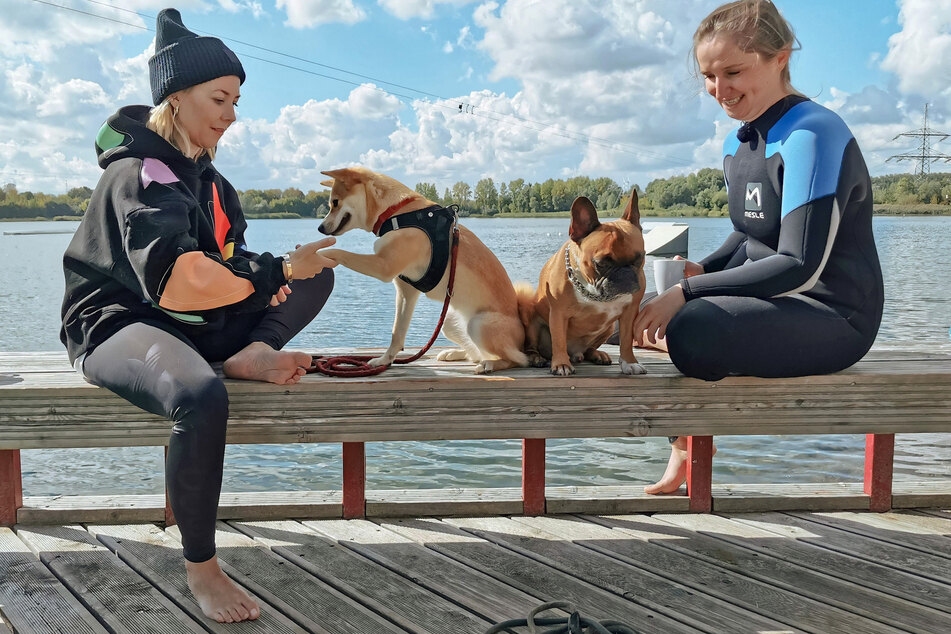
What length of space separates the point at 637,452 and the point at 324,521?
429cm

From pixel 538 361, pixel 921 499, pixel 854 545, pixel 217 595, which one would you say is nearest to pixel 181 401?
pixel 217 595

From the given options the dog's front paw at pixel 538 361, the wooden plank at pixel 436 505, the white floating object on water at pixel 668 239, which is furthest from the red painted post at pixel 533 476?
the white floating object on water at pixel 668 239

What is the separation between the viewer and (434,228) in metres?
2.87

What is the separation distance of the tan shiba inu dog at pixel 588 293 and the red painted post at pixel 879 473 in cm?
119

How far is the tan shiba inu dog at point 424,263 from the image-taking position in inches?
111

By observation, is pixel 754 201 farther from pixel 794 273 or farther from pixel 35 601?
pixel 35 601

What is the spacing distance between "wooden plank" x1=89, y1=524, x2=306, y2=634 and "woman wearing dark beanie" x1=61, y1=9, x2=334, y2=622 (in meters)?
0.06

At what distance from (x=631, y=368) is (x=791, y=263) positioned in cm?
65

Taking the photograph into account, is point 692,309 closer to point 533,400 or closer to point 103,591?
point 533,400

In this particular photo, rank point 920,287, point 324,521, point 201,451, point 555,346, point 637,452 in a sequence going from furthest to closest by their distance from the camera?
1. point 920,287
2. point 637,452
3. point 324,521
4. point 555,346
5. point 201,451

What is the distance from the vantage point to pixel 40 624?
7.01 feet

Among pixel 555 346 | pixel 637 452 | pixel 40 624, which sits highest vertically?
pixel 555 346

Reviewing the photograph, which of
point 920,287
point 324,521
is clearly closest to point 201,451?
point 324,521

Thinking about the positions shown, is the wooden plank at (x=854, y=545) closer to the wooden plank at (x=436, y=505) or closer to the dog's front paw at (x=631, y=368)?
the dog's front paw at (x=631, y=368)
